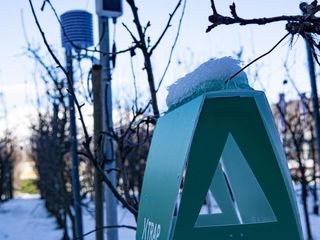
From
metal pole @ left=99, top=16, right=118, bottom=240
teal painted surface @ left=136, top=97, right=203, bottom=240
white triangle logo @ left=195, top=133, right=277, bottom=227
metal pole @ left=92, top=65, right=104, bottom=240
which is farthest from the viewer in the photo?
metal pole @ left=99, top=16, right=118, bottom=240

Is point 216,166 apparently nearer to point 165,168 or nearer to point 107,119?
point 165,168

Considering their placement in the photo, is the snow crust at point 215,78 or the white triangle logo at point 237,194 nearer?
the snow crust at point 215,78

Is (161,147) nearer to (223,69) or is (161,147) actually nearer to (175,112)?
(175,112)

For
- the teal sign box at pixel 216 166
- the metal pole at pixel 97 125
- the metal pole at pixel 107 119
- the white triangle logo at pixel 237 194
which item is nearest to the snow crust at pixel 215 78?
the teal sign box at pixel 216 166

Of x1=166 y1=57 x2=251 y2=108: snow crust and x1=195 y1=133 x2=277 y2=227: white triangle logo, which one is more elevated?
x1=166 y1=57 x2=251 y2=108: snow crust

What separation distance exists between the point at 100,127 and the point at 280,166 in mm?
1874

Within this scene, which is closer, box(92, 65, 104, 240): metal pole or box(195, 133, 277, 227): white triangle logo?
box(195, 133, 277, 227): white triangle logo

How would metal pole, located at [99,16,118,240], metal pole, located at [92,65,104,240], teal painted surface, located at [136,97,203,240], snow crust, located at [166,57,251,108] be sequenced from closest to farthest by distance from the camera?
teal painted surface, located at [136,97,203,240], snow crust, located at [166,57,251,108], metal pole, located at [92,65,104,240], metal pole, located at [99,16,118,240]

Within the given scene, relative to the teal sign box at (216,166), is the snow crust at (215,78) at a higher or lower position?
higher

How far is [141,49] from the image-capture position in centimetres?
309

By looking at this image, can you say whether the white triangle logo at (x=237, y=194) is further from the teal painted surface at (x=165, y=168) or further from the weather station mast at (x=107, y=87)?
the weather station mast at (x=107, y=87)

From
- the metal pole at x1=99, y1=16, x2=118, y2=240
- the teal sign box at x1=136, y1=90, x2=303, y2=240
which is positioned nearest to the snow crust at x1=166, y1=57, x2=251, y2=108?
the teal sign box at x1=136, y1=90, x2=303, y2=240

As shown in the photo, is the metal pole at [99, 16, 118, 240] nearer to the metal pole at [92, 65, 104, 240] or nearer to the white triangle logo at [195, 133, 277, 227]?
the metal pole at [92, 65, 104, 240]

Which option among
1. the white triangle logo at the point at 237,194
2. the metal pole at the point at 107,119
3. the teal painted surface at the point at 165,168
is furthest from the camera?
the metal pole at the point at 107,119
